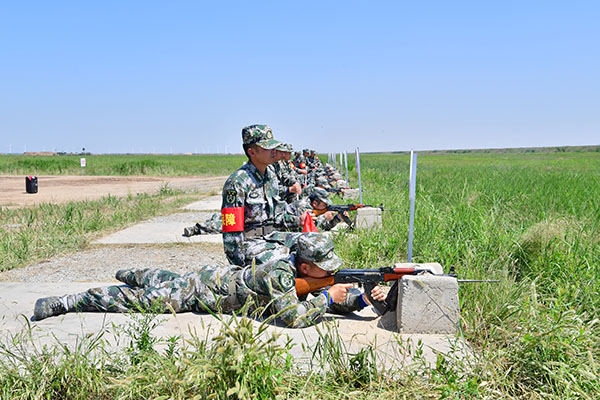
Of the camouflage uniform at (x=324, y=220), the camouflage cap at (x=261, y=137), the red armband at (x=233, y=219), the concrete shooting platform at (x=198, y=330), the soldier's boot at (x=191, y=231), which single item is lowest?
the concrete shooting platform at (x=198, y=330)

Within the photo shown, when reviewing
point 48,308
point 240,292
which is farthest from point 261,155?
point 48,308

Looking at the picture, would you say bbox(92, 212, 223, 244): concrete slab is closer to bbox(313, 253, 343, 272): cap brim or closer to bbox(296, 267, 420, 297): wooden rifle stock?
bbox(296, 267, 420, 297): wooden rifle stock

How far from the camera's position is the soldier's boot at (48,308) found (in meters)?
4.09

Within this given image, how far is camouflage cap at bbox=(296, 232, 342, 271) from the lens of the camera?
12.3ft

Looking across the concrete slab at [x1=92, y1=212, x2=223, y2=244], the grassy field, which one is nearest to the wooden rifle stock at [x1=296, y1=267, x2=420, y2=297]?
the grassy field

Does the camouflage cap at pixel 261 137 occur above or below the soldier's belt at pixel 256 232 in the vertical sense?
above

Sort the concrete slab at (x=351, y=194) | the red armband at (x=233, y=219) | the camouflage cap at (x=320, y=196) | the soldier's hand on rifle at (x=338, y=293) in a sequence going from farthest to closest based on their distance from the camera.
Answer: the concrete slab at (x=351, y=194)
the camouflage cap at (x=320, y=196)
the red armband at (x=233, y=219)
the soldier's hand on rifle at (x=338, y=293)

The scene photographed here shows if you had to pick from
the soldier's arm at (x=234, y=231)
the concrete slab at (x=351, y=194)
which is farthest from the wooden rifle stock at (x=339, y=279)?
the concrete slab at (x=351, y=194)

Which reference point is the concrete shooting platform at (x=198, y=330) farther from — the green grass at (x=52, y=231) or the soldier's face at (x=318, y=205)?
the soldier's face at (x=318, y=205)

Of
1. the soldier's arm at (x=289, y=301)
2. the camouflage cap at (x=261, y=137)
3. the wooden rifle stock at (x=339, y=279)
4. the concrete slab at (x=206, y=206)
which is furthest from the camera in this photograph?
the concrete slab at (x=206, y=206)

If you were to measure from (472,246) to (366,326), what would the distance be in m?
2.07

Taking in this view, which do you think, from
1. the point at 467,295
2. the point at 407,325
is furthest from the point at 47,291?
the point at 467,295

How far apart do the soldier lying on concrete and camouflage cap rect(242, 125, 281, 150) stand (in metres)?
1.16

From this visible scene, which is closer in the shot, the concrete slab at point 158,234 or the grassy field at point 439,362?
the grassy field at point 439,362
